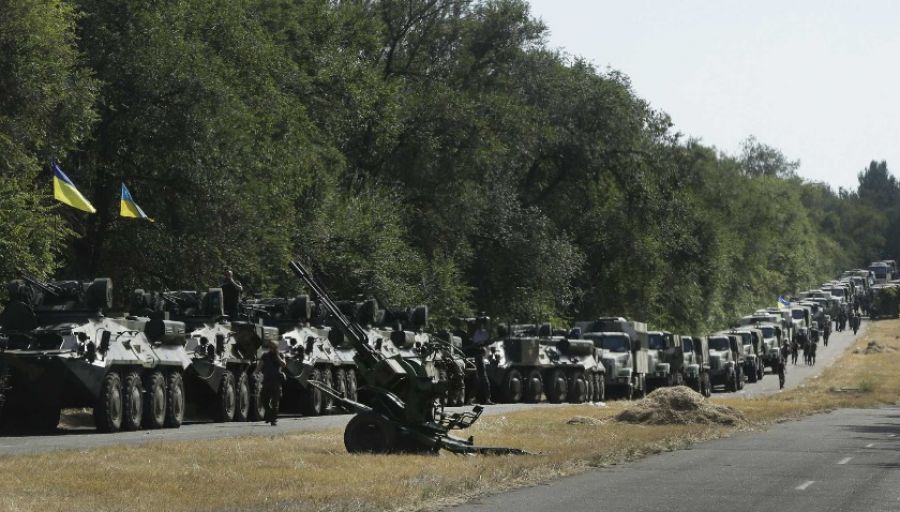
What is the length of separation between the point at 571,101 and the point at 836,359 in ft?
87.6

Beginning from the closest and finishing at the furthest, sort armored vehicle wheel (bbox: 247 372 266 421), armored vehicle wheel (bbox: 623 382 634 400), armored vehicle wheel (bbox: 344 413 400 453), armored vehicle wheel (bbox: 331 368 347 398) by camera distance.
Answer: armored vehicle wheel (bbox: 344 413 400 453)
armored vehicle wheel (bbox: 247 372 266 421)
armored vehicle wheel (bbox: 331 368 347 398)
armored vehicle wheel (bbox: 623 382 634 400)

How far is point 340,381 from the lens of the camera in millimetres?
37781

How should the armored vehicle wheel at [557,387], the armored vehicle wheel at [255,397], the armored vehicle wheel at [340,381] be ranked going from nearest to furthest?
1. the armored vehicle wheel at [255,397]
2. the armored vehicle wheel at [340,381]
3. the armored vehicle wheel at [557,387]

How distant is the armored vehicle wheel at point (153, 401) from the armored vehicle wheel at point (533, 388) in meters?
19.0

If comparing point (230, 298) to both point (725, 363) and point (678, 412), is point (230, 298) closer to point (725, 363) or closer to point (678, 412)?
point (678, 412)

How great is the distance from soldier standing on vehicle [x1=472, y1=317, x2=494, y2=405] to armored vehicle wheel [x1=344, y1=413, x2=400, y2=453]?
21304mm

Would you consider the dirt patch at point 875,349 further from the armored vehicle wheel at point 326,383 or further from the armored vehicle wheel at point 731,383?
the armored vehicle wheel at point 326,383

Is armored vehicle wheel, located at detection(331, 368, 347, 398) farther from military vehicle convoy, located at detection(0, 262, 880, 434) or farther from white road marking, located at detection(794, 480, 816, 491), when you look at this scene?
white road marking, located at detection(794, 480, 816, 491)

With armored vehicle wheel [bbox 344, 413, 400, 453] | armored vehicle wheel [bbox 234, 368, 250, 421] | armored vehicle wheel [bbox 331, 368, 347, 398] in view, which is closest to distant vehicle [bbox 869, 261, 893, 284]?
armored vehicle wheel [bbox 331, 368, 347, 398]

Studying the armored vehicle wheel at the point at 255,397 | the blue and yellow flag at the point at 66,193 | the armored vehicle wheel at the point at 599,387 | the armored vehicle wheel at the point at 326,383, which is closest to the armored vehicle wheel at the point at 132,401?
the armored vehicle wheel at the point at 255,397

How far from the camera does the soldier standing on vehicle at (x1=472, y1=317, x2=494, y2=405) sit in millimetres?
45062

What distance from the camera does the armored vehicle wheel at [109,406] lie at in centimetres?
2759

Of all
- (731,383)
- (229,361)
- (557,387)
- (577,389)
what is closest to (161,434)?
(229,361)

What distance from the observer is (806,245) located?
162m
